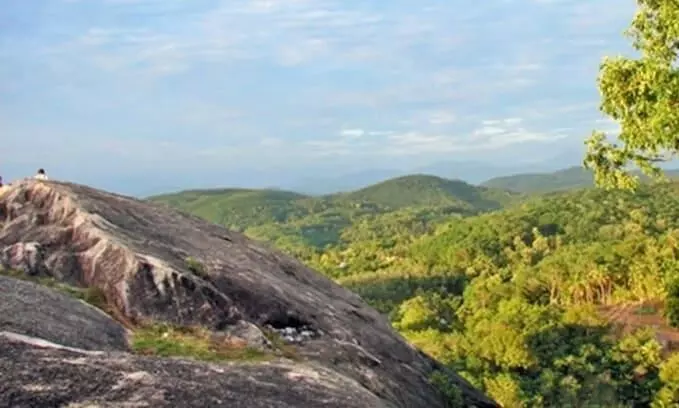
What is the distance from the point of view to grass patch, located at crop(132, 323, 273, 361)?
1142 centimetres

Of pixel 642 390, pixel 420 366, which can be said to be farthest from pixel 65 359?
pixel 642 390

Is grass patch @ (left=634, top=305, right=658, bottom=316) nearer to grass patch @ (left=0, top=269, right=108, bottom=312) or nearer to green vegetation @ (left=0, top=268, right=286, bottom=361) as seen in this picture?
green vegetation @ (left=0, top=268, right=286, bottom=361)

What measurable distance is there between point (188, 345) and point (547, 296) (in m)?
81.3

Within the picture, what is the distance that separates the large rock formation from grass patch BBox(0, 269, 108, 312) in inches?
5.0

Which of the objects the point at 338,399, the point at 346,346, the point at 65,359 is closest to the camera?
the point at 65,359

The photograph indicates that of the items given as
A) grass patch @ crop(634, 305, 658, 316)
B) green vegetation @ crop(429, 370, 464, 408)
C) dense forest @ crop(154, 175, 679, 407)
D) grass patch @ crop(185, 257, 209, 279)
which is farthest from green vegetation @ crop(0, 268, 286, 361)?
grass patch @ crop(634, 305, 658, 316)

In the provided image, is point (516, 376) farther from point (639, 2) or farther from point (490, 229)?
point (490, 229)

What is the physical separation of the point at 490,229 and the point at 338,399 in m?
126

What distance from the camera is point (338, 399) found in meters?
10.1

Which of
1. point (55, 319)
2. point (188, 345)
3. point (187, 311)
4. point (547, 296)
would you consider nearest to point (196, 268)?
point (187, 311)

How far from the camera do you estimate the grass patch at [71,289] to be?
42.7ft

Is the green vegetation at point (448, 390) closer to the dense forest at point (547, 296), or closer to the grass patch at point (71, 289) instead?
the grass patch at point (71, 289)

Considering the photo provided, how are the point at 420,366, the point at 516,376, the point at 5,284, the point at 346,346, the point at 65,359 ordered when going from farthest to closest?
the point at 516,376 < the point at 420,366 < the point at 346,346 < the point at 5,284 < the point at 65,359

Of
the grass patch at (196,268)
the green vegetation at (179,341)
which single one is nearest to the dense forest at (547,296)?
the grass patch at (196,268)
